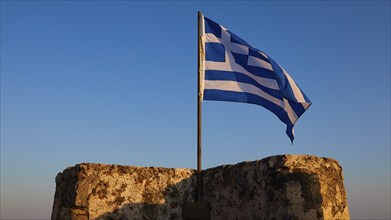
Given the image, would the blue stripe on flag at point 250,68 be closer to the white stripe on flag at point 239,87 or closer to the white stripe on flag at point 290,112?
the white stripe on flag at point 239,87

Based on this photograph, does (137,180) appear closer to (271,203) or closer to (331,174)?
(271,203)

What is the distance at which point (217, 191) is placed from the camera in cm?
539

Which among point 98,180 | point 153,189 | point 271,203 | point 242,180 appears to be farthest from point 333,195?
point 98,180

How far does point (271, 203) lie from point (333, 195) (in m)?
0.60

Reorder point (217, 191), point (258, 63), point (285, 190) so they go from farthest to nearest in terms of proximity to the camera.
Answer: point (258, 63) → point (217, 191) → point (285, 190)

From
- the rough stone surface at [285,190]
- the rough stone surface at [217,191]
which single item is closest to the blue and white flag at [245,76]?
the rough stone surface at [217,191]

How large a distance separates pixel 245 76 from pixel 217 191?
1850 mm

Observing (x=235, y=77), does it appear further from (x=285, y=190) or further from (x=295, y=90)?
(x=285, y=190)

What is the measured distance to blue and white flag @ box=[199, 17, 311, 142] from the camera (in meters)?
6.39

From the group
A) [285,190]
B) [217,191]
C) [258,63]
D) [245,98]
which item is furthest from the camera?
[258,63]

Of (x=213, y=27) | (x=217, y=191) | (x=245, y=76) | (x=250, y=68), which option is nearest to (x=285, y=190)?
(x=217, y=191)

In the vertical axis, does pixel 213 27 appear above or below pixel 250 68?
above

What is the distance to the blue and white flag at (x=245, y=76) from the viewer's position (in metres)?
6.39

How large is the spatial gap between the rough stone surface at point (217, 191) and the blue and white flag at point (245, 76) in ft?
4.31
